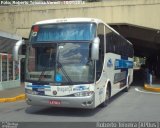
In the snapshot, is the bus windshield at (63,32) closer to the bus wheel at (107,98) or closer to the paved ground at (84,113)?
the paved ground at (84,113)

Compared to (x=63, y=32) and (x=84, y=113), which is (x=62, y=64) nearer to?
(x=63, y=32)

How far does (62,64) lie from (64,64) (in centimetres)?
6

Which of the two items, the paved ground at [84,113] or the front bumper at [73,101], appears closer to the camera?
the paved ground at [84,113]

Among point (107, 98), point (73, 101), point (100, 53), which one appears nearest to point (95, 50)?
point (100, 53)

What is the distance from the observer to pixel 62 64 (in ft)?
38.9

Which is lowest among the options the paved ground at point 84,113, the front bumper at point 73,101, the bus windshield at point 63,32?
the paved ground at point 84,113

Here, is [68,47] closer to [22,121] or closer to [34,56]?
[34,56]

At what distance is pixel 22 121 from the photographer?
35.9ft

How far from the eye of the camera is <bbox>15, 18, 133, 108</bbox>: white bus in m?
11.8

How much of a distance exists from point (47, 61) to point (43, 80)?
633mm

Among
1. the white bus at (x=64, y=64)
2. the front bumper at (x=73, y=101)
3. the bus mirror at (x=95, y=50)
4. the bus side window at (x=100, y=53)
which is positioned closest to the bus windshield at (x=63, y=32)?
the white bus at (x=64, y=64)

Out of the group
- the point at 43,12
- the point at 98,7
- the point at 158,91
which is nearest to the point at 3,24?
the point at 43,12

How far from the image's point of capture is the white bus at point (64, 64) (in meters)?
11.8

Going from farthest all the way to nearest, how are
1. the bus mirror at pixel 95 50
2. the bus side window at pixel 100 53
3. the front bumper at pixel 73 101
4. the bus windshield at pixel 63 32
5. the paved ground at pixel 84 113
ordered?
the bus side window at pixel 100 53 < the bus windshield at pixel 63 32 < the front bumper at pixel 73 101 < the paved ground at pixel 84 113 < the bus mirror at pixel 95 50
